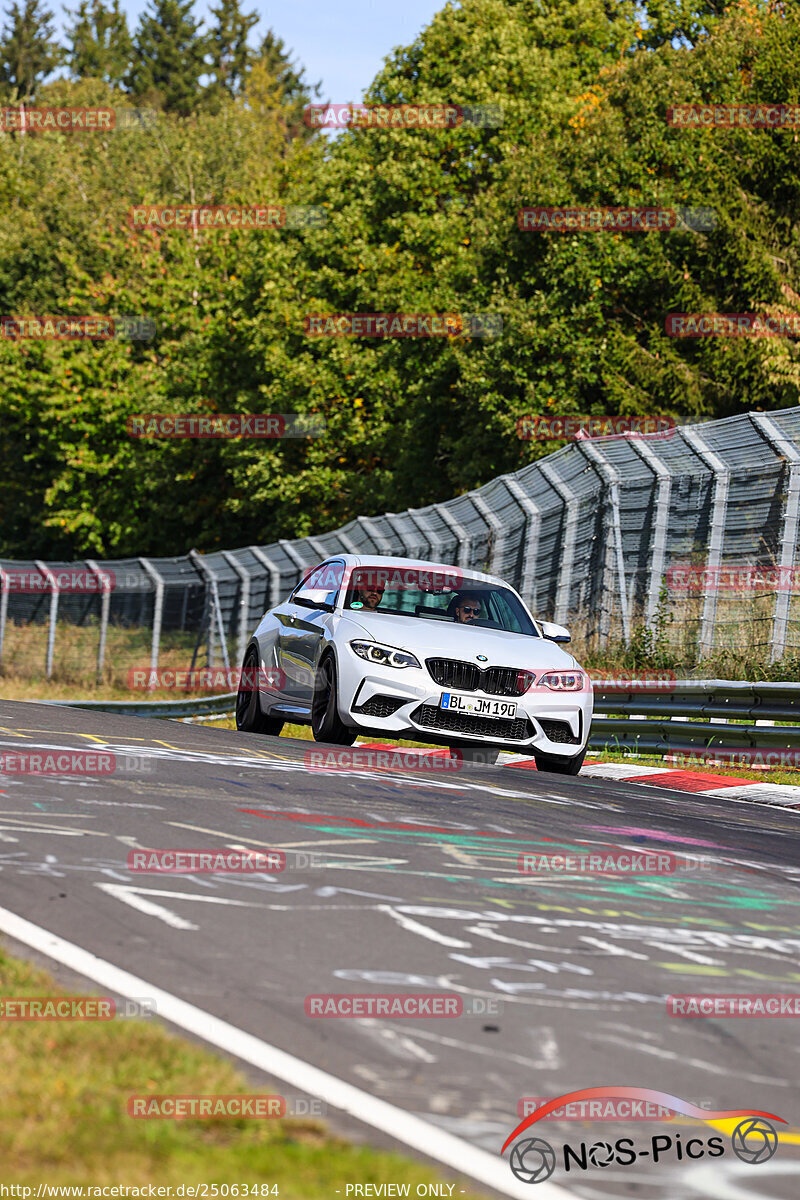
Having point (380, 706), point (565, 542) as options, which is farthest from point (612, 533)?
point (380, 706)

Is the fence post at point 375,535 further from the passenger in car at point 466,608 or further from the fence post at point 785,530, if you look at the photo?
the passenger in car at point 466,608

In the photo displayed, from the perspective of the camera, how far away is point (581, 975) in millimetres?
5348

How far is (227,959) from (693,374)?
2830cm

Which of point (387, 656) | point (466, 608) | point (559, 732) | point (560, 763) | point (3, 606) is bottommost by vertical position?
point (3, 606)

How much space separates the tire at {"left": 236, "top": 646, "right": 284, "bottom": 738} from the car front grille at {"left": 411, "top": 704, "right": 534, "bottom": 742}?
3.06 m

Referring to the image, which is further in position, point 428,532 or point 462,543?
point 428,532

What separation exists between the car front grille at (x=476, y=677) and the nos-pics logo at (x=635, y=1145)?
7408mm

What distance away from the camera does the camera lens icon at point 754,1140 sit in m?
3.94

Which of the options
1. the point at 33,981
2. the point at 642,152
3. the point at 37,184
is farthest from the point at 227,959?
the point at 37,184

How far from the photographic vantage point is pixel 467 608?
13039 mm

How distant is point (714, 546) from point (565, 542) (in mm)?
3625

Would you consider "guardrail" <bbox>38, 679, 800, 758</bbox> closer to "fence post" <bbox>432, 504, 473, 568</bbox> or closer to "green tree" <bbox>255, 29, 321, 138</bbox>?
"fence post" <bbox>432, 504, 473, 568</bbox>

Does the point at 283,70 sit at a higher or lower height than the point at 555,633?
higher

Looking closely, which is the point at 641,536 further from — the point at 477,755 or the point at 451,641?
the point at 451,641
